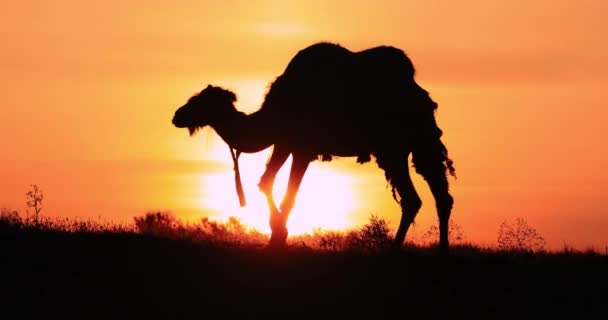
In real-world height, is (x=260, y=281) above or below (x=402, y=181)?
below

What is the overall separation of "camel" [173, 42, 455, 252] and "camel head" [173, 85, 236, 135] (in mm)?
17

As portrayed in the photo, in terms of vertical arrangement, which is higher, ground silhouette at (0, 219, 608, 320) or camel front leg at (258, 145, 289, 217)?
camel front leg at (258, 145, 289, 217)

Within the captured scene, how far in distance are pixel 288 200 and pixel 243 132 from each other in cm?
155

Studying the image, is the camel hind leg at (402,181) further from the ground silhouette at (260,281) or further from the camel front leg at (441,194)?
the ground silhouette at (260,281)

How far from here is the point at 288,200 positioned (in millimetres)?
20156

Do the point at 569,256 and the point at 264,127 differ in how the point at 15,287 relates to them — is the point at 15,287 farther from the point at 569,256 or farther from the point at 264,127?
the point at 569,256

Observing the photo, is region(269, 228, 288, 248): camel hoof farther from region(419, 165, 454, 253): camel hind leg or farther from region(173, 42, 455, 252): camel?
region(419, 165, 454, 253): camel hind leg

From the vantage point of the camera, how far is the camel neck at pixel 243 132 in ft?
68.4

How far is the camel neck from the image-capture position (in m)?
20.8

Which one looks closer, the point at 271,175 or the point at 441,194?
the point at 271,175

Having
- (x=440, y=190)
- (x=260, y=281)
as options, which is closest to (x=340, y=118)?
(x=440, y=190)

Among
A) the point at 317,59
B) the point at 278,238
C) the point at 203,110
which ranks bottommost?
the point at 278,238

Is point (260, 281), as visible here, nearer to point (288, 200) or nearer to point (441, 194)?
point (288, 200)

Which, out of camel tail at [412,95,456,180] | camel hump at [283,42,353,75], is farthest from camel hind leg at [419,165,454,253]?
camel hump at [283,42,353,75]
